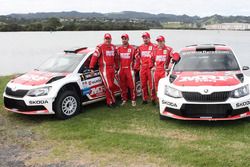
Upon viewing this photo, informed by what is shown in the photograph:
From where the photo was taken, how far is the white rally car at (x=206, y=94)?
7.61m

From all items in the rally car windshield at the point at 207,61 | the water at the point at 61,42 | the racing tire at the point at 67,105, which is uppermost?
the rally car windshield at the point at 207,61

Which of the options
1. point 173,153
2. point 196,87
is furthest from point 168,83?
point 173,153

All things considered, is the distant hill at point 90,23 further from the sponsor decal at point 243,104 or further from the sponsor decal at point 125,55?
the sponsor decal at point 243,104

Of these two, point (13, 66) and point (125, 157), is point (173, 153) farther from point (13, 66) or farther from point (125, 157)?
point (13, 66)

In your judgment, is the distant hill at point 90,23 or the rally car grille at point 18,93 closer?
the rally car grille at point 18,93

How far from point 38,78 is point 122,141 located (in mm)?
3015

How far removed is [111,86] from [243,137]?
3799 mm

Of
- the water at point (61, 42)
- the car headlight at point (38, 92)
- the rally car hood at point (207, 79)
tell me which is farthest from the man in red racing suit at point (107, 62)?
the water at point (61, 42)

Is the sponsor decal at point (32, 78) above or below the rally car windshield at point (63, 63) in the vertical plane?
below

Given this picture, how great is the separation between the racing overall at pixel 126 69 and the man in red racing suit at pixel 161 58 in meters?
0.61

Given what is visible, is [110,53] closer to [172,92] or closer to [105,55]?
[105,55]

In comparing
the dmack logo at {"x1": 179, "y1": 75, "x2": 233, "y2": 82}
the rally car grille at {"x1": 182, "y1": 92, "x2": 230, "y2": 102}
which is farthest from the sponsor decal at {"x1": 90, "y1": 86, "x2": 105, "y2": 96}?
the rally car grille at {"x1": 182, "y1": 92, "x2": 230, "y2": 102}

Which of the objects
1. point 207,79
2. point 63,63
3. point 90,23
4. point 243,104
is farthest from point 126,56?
point 90,23

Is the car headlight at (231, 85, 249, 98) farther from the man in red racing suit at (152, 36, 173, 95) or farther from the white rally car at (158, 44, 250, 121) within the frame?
the man in red racing suit at (152, 36, 173, 95)
